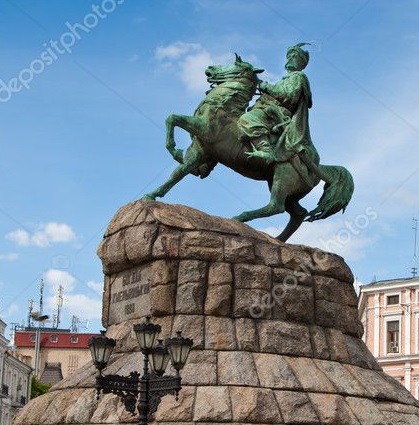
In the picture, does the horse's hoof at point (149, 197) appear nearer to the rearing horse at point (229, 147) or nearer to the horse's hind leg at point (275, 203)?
the rearing horse at point (229, 147)

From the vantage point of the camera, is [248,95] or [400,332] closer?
[248,95]

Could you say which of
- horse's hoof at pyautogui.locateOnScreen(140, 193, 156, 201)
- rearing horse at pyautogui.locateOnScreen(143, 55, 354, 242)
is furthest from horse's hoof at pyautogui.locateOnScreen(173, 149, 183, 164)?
horse's hoof at pyautogui.locateOnScreen(140, 193, 156, 201)

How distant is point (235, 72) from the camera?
15.0 metres

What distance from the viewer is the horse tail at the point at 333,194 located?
50.2ft

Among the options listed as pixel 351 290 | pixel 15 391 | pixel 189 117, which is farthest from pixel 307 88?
pixel 15 391

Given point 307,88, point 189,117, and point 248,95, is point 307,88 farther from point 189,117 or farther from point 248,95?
point 189,117

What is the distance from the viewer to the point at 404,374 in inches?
1879

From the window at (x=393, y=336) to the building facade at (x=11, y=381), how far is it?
2165cm

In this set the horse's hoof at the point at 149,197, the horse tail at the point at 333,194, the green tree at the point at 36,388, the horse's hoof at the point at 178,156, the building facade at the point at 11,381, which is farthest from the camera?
the green tree at the point at 36,388

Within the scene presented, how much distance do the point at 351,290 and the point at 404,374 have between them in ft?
114

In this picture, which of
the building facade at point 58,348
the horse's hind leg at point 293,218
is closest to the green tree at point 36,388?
the building facade at point 58,348

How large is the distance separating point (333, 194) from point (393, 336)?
35.3 meters

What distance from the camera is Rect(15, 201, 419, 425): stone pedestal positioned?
39.0 feet

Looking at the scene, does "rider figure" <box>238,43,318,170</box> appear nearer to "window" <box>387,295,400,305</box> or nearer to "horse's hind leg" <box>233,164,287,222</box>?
"horse's hind leg" <box>233,164,287,222</box>
